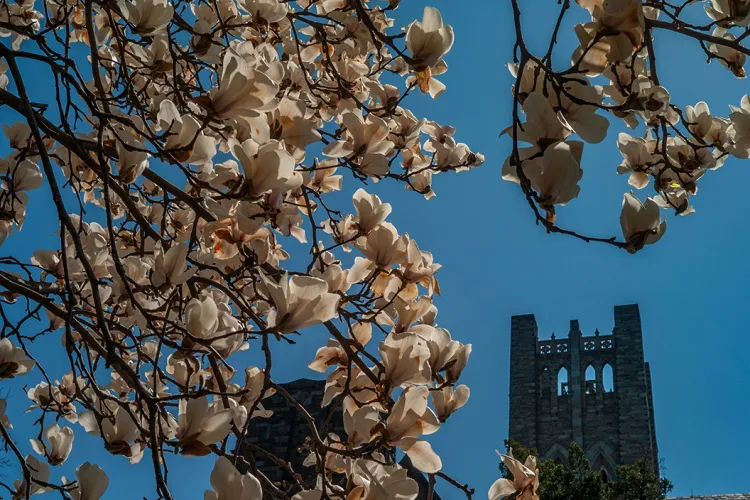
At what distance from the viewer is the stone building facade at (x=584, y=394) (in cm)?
2631

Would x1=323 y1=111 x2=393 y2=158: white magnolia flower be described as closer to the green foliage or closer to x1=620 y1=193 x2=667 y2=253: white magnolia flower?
x1=620 y1=193 x2=667 y2=253: white magnolia flower

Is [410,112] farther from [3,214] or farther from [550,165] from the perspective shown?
[550,165]

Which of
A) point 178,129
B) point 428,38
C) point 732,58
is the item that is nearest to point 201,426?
point 178,129

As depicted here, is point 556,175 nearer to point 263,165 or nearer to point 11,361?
point 263,165

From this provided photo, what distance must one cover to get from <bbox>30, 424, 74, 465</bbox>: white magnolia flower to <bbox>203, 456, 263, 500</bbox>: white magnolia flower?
3.03 feet

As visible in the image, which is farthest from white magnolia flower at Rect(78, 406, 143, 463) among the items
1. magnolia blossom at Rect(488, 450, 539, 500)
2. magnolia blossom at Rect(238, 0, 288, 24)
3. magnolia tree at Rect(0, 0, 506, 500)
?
magnolia blossom at Rect(238, 0, 288, 24)

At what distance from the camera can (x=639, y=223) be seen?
3.74 ft

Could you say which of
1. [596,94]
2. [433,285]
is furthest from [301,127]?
[596,94]

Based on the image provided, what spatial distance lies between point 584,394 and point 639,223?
91.8 ft

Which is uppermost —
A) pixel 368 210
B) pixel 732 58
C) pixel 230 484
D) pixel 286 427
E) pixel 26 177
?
pixel 286 427

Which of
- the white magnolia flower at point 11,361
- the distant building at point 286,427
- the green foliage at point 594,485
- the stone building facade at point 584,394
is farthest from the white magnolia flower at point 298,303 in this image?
the stone building facade at point 584,394

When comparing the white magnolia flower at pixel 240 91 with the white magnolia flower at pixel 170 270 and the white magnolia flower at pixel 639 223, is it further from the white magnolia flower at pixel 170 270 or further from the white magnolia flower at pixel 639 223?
the white magnolia flower at pixel 639 223

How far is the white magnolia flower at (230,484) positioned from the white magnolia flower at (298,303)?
199 millimetres

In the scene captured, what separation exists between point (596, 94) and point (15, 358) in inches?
52.9
